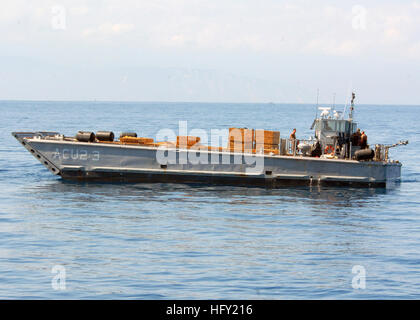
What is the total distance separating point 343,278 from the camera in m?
17.9

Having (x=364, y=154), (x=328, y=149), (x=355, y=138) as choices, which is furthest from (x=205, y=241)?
(x=355, y=138)

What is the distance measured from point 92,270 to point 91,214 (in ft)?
27.1

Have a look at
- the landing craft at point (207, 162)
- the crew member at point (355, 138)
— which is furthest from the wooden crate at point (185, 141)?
the crew member at point (355, 138)

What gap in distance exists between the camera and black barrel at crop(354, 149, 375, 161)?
32.1 metres

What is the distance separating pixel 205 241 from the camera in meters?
21.7

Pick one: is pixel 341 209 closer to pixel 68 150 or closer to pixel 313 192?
pixel 313 192

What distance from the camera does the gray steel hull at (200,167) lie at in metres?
32.5

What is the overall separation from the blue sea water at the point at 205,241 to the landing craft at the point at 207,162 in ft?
2.09

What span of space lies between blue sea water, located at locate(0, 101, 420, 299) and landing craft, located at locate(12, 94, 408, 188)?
0.64 metres

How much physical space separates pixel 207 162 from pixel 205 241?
11.3 m

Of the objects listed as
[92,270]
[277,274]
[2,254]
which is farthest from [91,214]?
[277,274]

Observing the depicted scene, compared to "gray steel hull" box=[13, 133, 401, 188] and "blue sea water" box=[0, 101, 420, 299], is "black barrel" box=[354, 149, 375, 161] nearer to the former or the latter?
"gray steel hull" box=[13, 133, 401, 188]

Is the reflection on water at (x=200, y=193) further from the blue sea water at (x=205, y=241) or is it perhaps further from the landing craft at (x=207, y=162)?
the landing craft at (x=207, y=162)

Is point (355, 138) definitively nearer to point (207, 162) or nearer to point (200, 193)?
point (207, 162)
